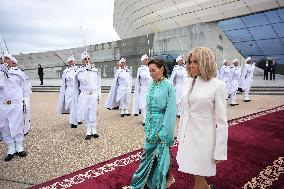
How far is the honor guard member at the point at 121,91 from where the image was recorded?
1131 cm

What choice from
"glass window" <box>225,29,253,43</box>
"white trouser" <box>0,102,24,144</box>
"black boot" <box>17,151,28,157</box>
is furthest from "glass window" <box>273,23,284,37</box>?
"black boot" <box>17,151,28,157</box>

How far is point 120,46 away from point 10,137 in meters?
27.6

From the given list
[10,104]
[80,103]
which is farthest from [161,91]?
[80,103]

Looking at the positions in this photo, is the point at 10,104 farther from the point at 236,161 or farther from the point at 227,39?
the point at 227,39

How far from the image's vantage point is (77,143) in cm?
711

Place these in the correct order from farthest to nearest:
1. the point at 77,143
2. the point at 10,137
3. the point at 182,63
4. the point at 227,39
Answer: the point at 227,39 < the point at 182,63 < the point at 77,143 < the point at 10,137

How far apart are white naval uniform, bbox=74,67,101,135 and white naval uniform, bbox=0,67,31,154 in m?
1.72

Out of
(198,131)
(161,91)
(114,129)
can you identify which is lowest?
(114,129)

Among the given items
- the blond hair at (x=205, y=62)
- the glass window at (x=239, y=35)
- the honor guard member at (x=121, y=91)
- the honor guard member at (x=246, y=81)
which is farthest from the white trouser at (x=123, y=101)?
the glass window at (x=239, y=35)

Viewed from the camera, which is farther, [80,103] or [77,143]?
[80,103]

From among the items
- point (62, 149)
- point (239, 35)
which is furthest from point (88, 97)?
point (239, 35)

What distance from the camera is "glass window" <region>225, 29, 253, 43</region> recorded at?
31953 mm

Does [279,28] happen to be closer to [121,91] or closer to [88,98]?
[121,91]

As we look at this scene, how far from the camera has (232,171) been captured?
4852mm
